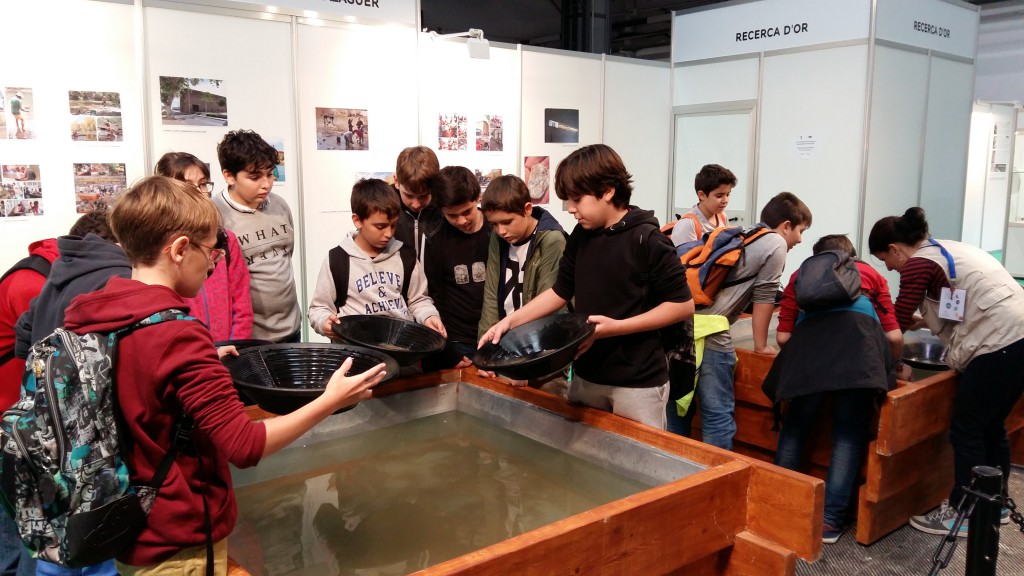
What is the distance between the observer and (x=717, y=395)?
10.1 ft

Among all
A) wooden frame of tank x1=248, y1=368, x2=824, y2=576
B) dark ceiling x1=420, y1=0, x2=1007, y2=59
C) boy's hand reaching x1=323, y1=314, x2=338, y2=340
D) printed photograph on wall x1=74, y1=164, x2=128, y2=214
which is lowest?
wooden frame of tank x1=248, y1=368, x2=824, y2=576

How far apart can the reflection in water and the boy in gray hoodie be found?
0.51m

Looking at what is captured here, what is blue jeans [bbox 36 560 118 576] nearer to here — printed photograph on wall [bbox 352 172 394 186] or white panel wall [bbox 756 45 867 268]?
printed photograph on wall [bbox 352 172 394 186]

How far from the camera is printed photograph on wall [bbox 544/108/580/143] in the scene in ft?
18.8

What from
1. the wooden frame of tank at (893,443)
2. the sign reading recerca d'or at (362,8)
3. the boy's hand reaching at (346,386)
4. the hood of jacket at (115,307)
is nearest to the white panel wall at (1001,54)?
the wooden frame of tank at (893,443)

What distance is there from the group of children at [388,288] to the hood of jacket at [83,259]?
1 centimetres

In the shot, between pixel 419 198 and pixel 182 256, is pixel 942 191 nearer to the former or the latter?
pixel 419 198

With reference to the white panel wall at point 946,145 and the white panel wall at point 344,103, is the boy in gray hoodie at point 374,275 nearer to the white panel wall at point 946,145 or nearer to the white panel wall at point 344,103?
the white panel wall at point 344,103

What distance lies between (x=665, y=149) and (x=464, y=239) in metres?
4.39

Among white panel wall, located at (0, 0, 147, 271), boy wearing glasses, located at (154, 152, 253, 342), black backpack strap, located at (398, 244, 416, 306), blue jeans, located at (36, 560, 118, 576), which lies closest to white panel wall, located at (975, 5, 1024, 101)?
black backpack strap, located at (398, 244, 416, 306)

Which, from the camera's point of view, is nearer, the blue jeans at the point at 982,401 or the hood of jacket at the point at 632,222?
the hood of jacket at the point at 632,222

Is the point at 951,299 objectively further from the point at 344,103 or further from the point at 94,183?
the point at 94,183

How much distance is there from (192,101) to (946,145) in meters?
5.99

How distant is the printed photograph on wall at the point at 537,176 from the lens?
5.66 meters
